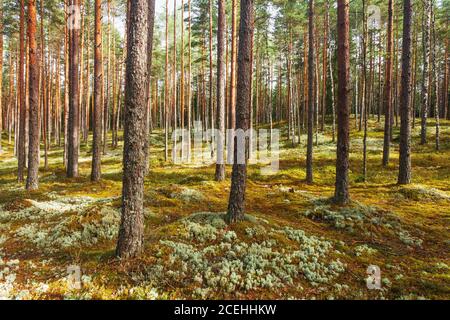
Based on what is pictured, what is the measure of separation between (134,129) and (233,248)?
3.59m

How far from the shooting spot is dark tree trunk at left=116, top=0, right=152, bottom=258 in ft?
19.0

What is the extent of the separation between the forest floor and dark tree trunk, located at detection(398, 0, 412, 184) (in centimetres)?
124

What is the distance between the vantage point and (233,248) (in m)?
6.66

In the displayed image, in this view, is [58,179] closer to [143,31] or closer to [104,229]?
[104,229]

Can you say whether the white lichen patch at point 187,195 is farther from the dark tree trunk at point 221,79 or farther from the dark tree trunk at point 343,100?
the dark tree trunk at point 343,100

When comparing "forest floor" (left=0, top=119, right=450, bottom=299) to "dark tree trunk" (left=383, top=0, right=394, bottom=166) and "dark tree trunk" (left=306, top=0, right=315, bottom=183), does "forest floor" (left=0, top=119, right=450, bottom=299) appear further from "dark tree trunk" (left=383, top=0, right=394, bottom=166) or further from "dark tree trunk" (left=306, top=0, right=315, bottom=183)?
"dark tree trunk" (left=383, top=0, right=394, bottom=166)

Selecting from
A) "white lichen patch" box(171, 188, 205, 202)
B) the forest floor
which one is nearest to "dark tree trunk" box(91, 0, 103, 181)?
the forest floor

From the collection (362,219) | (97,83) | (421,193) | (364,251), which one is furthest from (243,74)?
(97,83)

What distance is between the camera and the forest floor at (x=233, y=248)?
5.27 m

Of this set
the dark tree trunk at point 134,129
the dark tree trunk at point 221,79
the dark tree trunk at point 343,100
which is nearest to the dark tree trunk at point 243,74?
the dark tree trunk at point 134,129

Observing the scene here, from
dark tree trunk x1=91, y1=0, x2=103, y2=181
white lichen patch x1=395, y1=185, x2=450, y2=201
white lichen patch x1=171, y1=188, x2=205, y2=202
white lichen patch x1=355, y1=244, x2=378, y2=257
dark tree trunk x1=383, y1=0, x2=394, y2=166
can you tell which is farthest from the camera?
dark tree trunk x1=383, y1=0, x2=394, y2=166

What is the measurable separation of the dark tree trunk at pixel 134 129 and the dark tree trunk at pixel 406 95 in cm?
1326
